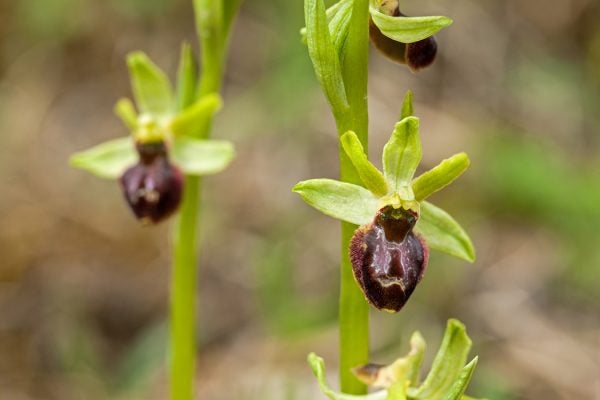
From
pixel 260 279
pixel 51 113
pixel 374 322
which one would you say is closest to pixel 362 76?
pixel 260 279

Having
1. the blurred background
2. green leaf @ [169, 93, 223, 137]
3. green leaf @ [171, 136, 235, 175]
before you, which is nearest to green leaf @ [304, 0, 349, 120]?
green leaf @ [169, 93, 223, 137]

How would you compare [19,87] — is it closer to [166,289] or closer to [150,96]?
[166,289]

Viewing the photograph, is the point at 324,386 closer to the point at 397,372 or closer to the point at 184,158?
the point at 397,372

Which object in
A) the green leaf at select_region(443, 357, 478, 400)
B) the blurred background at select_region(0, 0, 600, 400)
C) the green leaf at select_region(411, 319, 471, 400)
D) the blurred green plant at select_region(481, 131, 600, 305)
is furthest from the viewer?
the blurred green plant at select_region(481, 131, 600, 305)

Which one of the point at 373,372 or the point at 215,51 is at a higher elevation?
the point at 215,51

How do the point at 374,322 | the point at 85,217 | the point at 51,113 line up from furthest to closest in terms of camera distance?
the point at 51,113 < the point at 85,217 < the point at 374,322

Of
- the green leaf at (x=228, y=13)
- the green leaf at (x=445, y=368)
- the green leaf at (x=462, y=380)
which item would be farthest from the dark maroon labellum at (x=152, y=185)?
the green leaf at (x=462, y=380)

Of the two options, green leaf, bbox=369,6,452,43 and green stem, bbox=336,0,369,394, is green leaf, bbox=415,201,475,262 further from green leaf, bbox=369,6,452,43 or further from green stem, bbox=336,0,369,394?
green leaf, bbox=369,6,452,43
